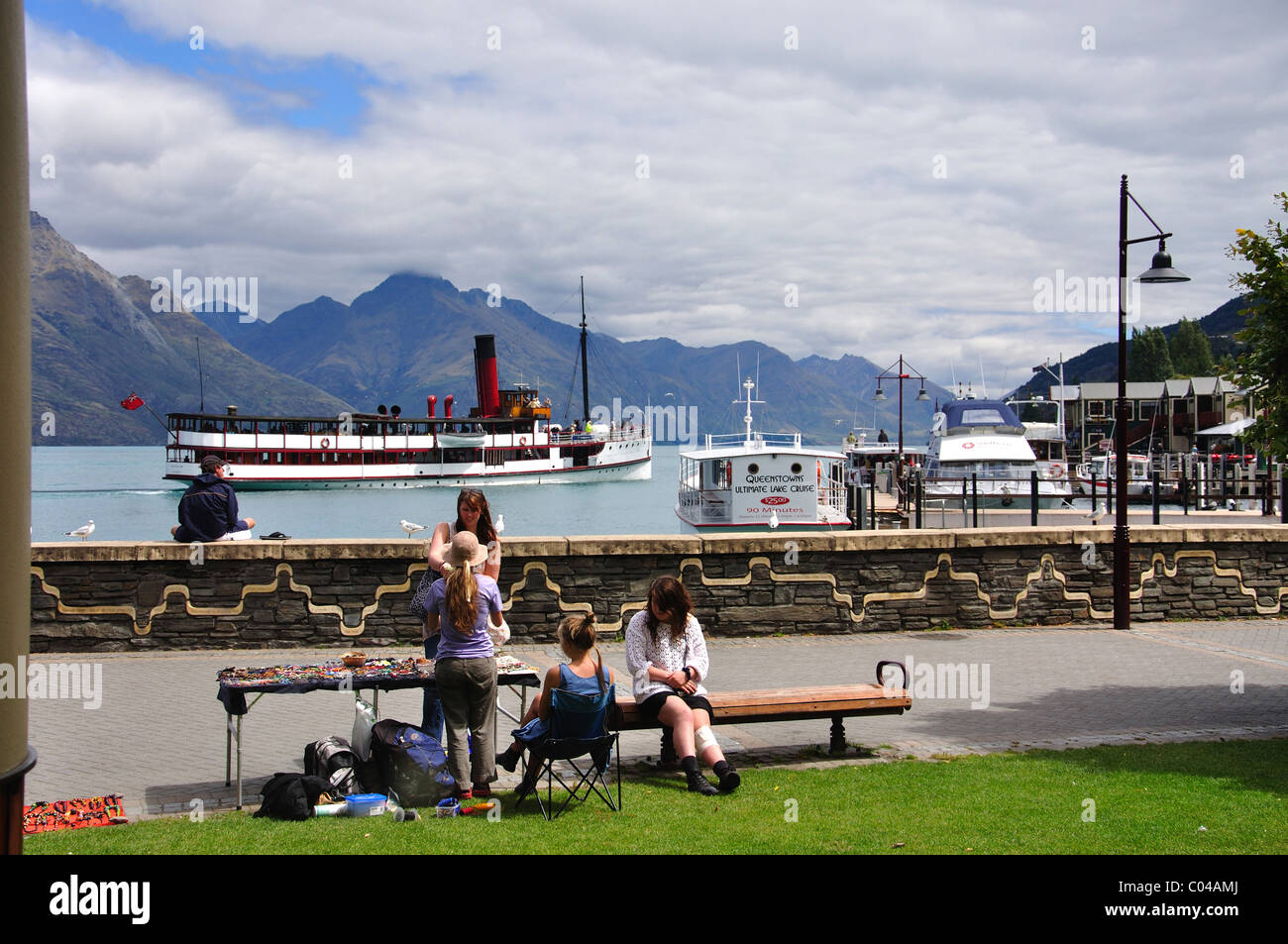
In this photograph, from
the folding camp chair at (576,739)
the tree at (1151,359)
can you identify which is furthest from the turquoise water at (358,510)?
the tree at (1151,359)

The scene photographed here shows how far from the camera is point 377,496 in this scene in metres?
82.1

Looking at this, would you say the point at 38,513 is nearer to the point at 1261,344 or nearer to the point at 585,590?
the point at 585,590

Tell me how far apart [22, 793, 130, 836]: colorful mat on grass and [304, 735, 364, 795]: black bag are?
3.42 feet

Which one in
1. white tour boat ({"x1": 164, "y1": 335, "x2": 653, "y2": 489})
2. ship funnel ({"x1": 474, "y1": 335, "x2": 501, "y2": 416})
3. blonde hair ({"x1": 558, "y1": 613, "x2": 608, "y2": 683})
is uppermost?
ship funnel ({"x1": 474, "y1": 335, "x2": 501, "y2": 416})

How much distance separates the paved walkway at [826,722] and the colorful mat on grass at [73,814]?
0.19m

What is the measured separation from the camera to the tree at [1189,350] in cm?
12400

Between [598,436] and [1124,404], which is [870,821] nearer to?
[1124,404]

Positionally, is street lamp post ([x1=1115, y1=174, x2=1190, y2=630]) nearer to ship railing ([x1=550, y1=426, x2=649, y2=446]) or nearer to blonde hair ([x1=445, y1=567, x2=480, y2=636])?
blonde hair ([x1=445, y1=567, x2=480, y2=636])

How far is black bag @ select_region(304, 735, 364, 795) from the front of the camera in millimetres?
6242

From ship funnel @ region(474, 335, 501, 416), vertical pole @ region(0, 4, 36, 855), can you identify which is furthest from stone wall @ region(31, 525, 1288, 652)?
ship funnel @ region(474, 335, 501, 416)

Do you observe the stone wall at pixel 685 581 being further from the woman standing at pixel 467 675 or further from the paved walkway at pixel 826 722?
the woman standing at pixel 467 675

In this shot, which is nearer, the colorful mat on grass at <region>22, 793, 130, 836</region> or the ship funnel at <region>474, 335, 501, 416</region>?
the colorful mat on grass at <region>22, 793, 130, 836</region>
